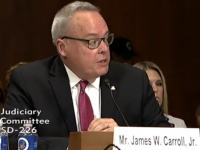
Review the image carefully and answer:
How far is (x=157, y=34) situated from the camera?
4828 millimetres

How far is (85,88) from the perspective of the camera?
2.73 meters

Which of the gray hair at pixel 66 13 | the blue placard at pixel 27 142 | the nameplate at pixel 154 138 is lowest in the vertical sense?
the blue placard at pixel 27 142

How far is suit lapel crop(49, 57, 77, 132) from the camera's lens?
8.67 feet

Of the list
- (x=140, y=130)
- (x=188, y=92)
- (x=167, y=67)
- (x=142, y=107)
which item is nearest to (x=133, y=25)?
(x=167, y=67)

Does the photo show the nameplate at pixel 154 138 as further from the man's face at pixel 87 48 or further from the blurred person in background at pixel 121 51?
the blurred person in background at pixel 121 51

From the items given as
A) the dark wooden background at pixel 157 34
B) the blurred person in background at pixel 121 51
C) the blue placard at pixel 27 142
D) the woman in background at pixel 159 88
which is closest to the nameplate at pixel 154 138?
the blue placard at pixel 27 142

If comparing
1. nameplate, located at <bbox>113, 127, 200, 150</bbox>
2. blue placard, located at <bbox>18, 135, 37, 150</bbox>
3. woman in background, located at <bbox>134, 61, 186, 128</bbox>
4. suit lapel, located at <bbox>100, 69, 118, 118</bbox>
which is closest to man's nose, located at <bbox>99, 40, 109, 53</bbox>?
suit lapel, located at <bbox>100, 69, 118, 118</bbox>

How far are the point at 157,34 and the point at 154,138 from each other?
123 inches

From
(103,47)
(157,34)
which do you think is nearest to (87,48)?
(103,47)

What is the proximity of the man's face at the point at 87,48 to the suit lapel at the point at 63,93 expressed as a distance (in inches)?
2.9

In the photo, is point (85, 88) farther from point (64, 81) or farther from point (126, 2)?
point (126, 2)

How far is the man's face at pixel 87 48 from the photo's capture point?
2.66m

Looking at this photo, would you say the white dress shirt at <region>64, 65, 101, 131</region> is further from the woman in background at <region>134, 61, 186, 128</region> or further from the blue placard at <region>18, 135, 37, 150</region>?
the woman in background at <region>134, 61, 186, 128</region>

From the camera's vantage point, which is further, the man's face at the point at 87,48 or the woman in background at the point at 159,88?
the woman in background at the point at 159,88
